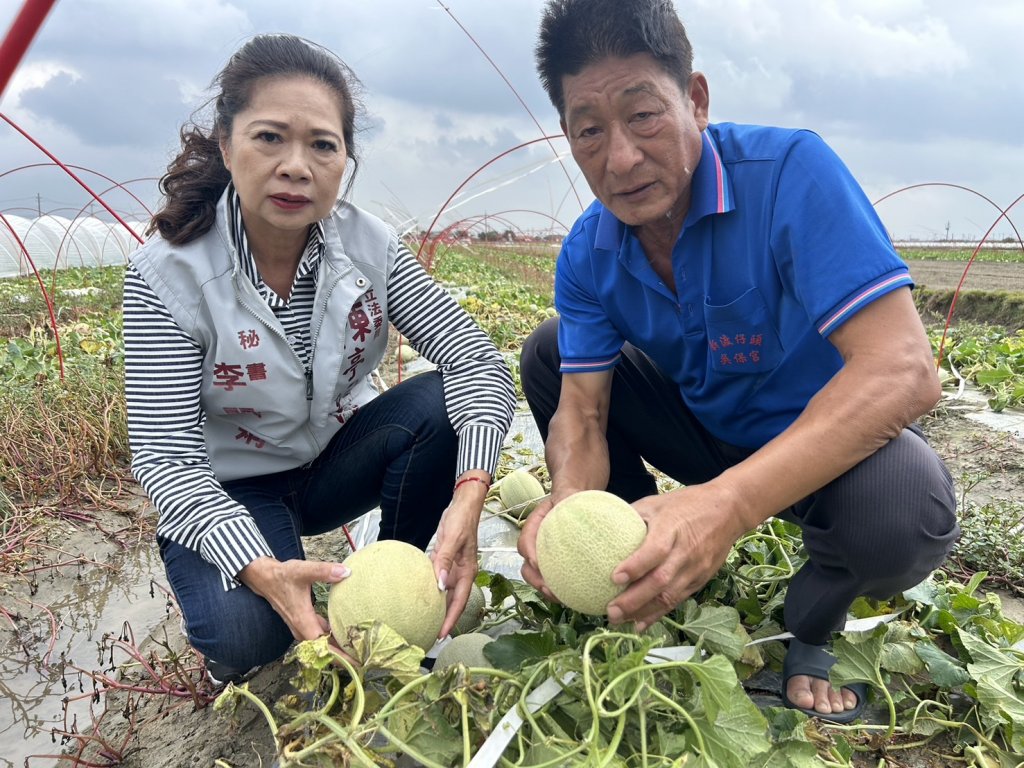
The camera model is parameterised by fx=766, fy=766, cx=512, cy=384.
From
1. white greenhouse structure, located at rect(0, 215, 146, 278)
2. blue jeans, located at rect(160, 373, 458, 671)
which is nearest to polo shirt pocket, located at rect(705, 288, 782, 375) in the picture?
blue jeans, located at rect(160, 373, 458, 671)

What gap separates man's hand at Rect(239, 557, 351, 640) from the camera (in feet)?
4.75

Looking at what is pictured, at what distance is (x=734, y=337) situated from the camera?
5.59ft

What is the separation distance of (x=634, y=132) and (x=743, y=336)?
1.65 feet

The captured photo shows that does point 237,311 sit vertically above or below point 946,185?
below

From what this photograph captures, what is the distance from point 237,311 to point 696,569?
115 centimetres

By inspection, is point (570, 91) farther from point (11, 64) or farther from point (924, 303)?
point (924, 303)

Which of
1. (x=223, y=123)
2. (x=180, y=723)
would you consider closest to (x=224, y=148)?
(x=223, y=123)

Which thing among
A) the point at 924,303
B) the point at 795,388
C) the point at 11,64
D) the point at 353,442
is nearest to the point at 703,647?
the point at 795,388

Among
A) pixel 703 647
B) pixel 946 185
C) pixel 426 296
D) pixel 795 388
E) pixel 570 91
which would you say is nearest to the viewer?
pixel 703 647

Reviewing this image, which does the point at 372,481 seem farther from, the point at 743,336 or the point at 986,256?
the point at 986,256

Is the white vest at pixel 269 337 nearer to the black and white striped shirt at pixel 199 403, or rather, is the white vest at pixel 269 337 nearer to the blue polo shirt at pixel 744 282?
the black and white striped shirt at pixel 199 403

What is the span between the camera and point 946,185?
4.66 m

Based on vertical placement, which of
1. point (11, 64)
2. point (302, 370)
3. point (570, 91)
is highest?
point (570, 91)

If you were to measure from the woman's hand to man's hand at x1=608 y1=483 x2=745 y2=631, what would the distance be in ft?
1.22
